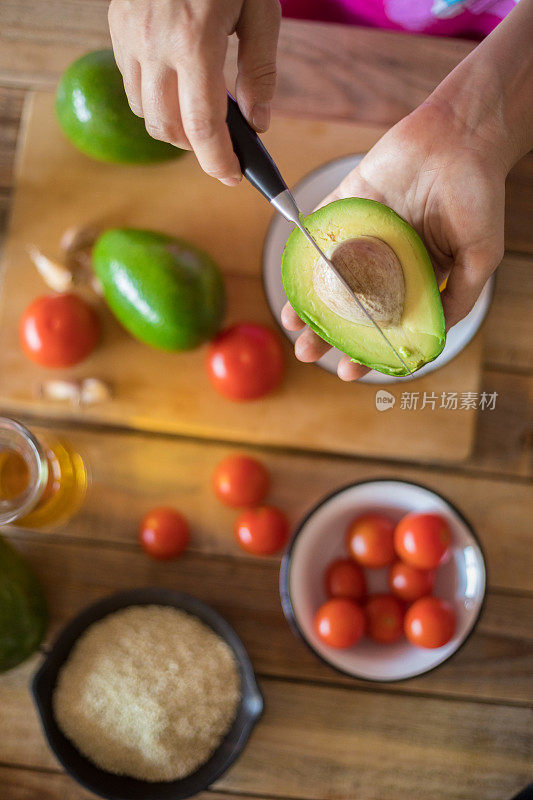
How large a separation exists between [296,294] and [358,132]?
0.32 m

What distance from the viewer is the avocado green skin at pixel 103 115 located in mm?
768

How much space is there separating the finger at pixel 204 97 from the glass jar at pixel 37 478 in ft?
1.31

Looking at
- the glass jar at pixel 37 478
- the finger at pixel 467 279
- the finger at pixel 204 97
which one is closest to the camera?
the finger at pixel 204 97

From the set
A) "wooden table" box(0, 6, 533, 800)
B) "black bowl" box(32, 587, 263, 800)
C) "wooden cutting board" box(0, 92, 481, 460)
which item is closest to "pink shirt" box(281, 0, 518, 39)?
"wooden table" box(0, 6, 533, 800)

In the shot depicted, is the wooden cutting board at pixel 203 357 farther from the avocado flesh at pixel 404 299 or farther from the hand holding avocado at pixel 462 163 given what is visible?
the avocado flesh at pixel 404 299

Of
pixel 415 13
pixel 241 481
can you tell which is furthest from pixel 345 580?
pixel 415 13

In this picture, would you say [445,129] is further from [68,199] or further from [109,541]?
[109,541]

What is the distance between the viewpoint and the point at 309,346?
2.55 feet

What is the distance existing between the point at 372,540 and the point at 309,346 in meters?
0.24

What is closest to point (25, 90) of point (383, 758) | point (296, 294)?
point (296, 294)

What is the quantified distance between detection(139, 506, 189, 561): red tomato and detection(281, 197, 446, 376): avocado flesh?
32cm

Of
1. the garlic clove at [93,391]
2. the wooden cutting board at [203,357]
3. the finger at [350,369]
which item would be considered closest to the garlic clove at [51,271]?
the wooden cutting board at [203,357]

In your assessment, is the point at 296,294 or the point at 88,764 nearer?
the point at 296,294

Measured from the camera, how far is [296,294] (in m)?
0.65
